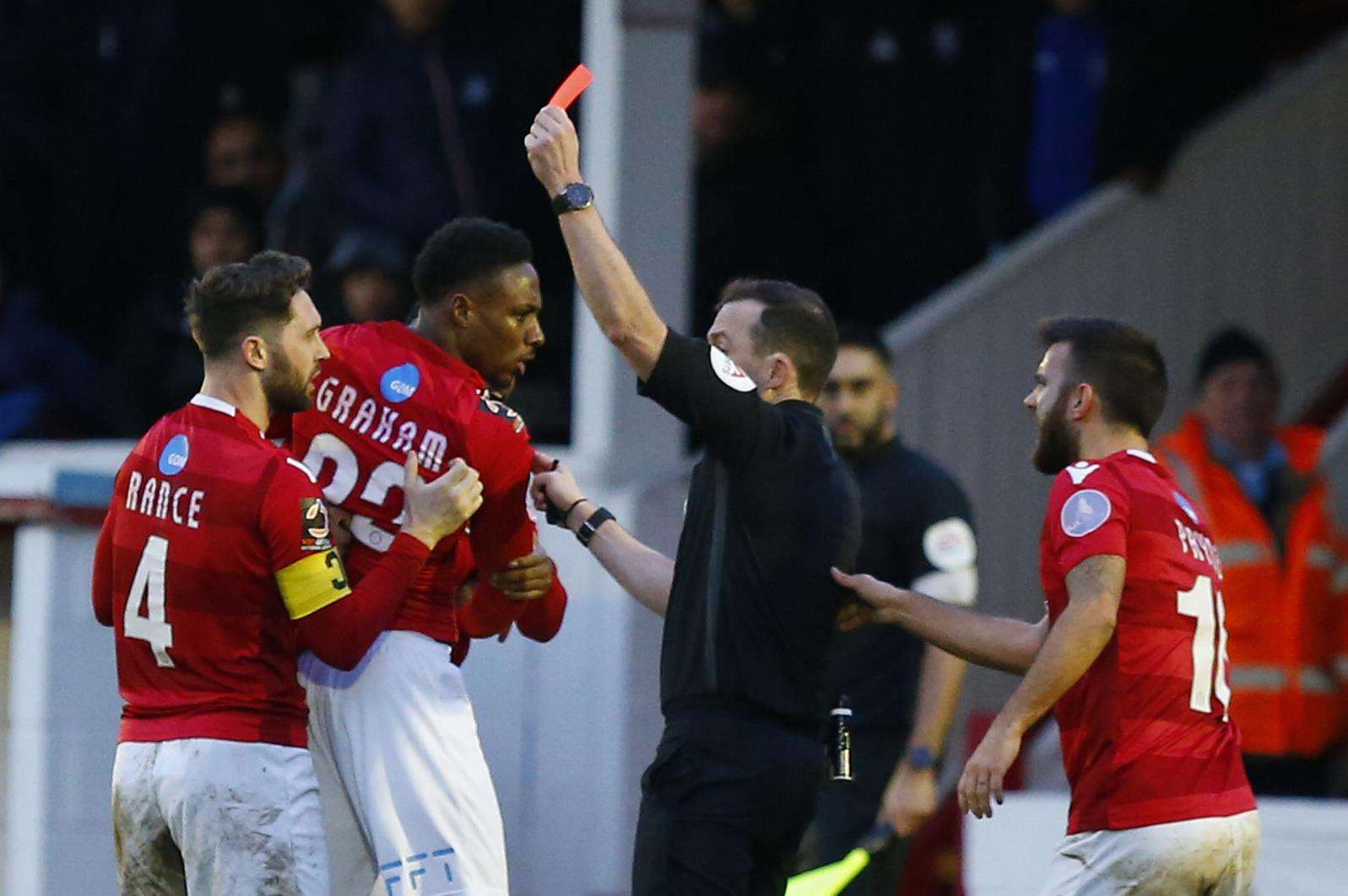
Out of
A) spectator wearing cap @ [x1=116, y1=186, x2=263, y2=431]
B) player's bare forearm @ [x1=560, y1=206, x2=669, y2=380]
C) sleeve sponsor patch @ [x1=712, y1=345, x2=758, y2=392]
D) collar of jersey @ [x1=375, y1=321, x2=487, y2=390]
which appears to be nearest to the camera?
player's bare forearm @ [x1=560, y1=206, x2=669, y2=380]

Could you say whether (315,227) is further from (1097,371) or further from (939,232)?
(1097,371)

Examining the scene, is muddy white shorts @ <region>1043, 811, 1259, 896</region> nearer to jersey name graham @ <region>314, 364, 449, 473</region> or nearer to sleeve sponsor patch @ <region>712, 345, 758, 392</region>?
sleeve sponsor patch @ <region>712, 345, 758, 392</region>

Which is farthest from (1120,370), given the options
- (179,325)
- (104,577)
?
(179,325)

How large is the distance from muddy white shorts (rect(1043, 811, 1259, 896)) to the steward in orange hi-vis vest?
113 inches

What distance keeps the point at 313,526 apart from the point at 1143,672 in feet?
6.10

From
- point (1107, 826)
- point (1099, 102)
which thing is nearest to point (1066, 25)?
point (1099, 102)

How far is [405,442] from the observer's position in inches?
225

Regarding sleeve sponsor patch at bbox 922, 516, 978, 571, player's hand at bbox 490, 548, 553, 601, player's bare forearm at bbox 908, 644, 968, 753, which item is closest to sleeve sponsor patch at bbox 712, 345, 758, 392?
player's hand at bbox 490, 548, 553, 601

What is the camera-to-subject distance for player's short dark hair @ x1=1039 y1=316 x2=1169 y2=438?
5383mm

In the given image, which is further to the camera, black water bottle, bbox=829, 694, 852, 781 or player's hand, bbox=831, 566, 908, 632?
black water bottle, bbox=829, 694, 852, 781

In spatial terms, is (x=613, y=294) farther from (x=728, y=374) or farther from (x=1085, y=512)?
(x=1085, y=512)

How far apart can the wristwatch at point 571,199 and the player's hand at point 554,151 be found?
0.04ft

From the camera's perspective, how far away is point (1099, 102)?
9.73m

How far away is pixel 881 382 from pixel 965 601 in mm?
755
